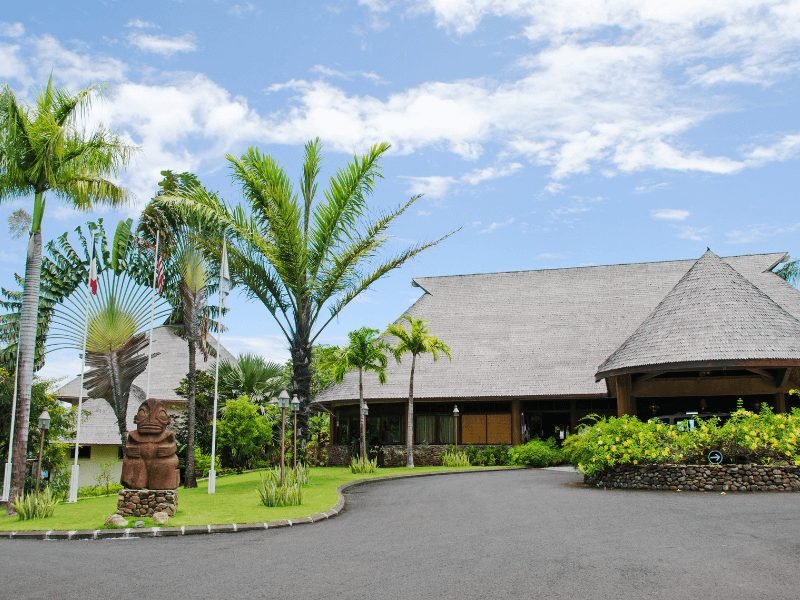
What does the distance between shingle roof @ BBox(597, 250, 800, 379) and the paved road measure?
5104mm

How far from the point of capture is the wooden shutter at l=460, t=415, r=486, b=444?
101 feet

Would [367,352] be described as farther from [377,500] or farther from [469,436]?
[377,500]

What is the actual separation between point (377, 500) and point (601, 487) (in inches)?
208

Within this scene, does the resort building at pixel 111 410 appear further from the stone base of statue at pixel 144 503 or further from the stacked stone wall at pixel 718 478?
the stacked stone wall at pixel 718 478

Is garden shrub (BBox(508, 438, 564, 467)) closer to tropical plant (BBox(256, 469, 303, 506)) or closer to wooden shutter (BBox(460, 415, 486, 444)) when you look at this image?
wooden shutter (BBox(460, 415, 486, 444))

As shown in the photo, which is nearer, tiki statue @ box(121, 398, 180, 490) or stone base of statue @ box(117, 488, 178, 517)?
stone base of statue @ box(117, 488, 178, 517)

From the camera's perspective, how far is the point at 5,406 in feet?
82.7

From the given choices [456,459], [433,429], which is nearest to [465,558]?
[456,459]

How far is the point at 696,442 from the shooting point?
17.1m

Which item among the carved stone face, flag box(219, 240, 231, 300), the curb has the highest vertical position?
flag box(219, 240, 231, 300)

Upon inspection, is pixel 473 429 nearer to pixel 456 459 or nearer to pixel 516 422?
pixel 516 422

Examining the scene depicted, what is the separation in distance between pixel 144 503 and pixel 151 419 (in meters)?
1.44

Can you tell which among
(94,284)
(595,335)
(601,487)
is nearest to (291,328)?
(94,284)

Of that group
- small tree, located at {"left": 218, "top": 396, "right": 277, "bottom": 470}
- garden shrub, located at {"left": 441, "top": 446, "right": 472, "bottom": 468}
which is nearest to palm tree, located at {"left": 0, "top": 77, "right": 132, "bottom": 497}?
small tree, located at {"left": 218, "top": 396, "right": 277, "bottom": 470}
